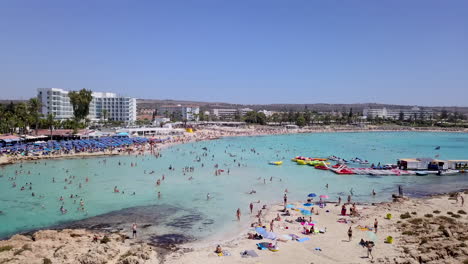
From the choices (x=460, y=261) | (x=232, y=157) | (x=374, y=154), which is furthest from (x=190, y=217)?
(x=374, y=154)

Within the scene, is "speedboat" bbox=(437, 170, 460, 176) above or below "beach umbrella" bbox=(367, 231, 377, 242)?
below

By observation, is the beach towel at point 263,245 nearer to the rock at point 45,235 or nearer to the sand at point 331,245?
the sand at point 331,245

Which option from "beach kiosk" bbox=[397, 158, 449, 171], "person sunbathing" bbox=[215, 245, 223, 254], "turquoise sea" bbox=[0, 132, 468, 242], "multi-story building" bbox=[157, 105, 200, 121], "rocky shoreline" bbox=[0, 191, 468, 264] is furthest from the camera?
"multi-story building" bbox=[157, 105, 200, 121]

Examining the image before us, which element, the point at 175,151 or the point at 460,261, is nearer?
the point at 460,261

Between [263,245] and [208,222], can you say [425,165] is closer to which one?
[208,222]

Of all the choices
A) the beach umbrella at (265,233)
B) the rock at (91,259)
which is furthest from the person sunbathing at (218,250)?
the rock at (91,259)

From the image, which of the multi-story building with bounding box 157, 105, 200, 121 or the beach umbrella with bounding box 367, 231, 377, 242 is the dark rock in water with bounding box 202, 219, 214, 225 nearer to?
the beach umbrella with bounding box 367, 231, 377, 242

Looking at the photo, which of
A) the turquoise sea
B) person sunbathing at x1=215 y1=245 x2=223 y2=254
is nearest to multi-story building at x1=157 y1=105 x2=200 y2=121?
the turquoise sea

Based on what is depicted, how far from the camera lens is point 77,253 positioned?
15.4 metres

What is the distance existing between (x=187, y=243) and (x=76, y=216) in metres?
9.23

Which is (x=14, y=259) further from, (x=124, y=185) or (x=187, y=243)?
(x=124, y=185)

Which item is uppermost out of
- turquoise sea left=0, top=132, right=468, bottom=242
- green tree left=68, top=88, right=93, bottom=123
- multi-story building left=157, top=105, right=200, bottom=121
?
green tree left=68, top=88, right=93, bottom=123

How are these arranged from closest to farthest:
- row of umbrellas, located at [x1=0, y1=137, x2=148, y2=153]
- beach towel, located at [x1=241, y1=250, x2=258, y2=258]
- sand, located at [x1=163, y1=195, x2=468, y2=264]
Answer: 1. sand, located at [x1=163, y1=195, x2=468, y2=264]
2. beach towel, located at [x1=241, y1=250, x2=258, y2=258]
3. row of umbrellas, located at [x1=0, y1=137, x2=148, y2=153]

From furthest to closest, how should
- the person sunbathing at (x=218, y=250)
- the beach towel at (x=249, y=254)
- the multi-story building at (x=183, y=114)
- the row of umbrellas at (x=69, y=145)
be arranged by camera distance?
the multi-story building at (x=183, y=114) < the row of umbrellas at (x=69, y=145) < the person sunbathing at (x=218, y=250) < the beach towel at (x=249, y=254)
